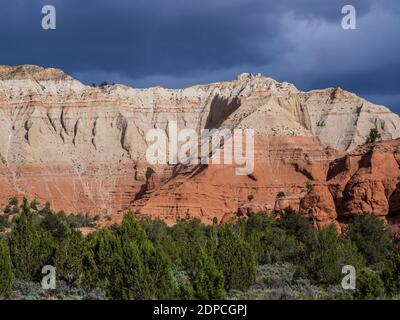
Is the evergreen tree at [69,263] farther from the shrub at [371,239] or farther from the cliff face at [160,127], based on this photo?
the cliff face at [160,127]

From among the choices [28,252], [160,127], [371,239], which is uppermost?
[160,127]

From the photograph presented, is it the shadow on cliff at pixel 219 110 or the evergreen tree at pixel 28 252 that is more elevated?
the shadow on cliff at pixel 219 110

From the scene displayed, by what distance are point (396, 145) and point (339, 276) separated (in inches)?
1638

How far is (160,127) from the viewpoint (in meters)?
Answer: 134

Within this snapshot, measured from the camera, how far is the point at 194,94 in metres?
141

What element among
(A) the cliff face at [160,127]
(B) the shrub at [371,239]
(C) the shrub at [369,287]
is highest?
(A) the cliff face at [160,127]

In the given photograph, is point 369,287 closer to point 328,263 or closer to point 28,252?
point 328,263

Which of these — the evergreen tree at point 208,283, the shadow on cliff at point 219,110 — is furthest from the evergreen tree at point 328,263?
the shadow on cliff at point 219,110

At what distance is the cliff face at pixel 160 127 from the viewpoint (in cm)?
9656

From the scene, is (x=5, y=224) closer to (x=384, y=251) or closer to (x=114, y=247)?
(x=384, y=251)

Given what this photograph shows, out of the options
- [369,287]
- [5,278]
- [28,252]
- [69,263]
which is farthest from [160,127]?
[369,287]

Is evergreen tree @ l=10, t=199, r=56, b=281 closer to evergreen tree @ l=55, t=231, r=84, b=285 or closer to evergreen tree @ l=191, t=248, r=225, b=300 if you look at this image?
evergreen tree @ l=55, t=231, r=84, b=285

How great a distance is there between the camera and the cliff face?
9656cm
